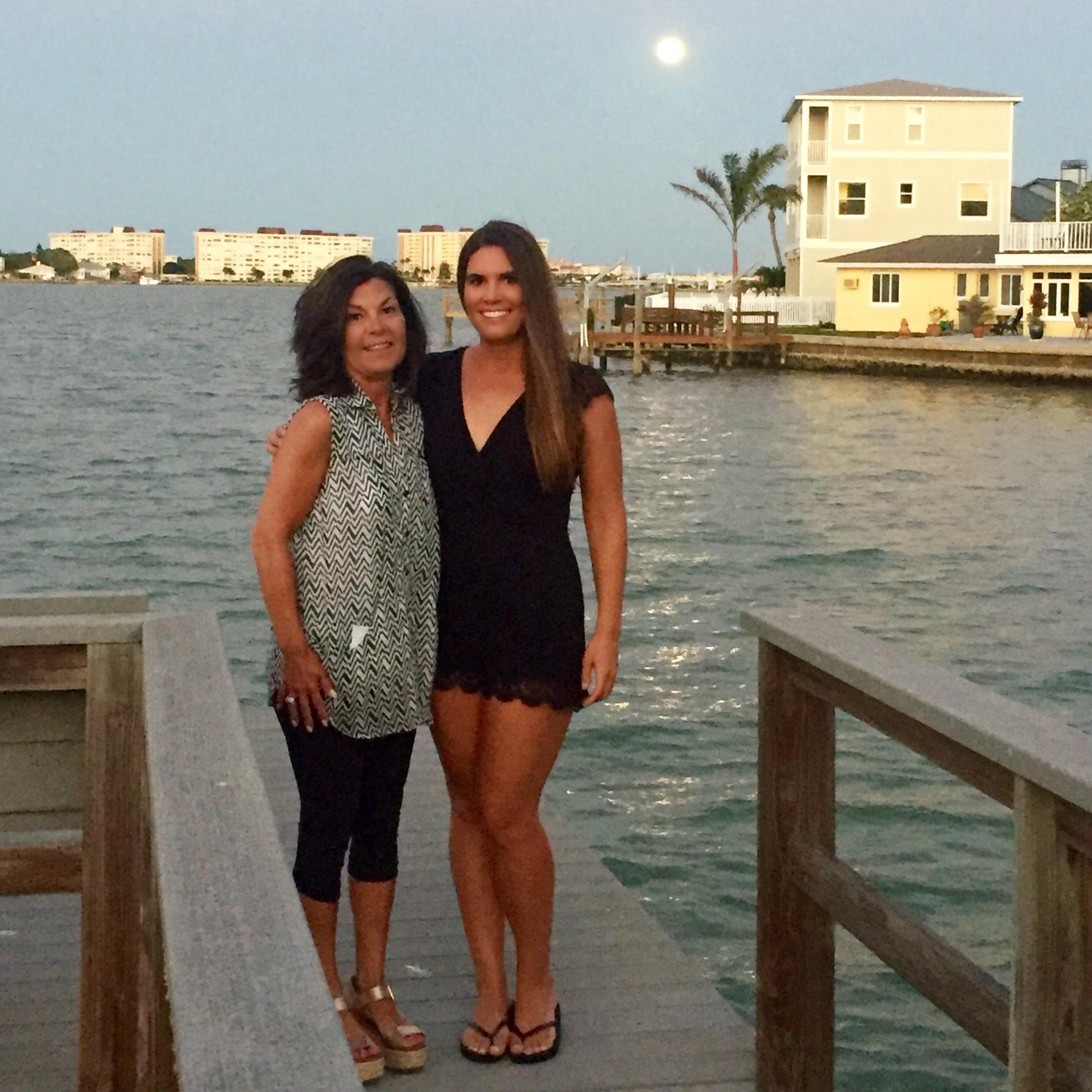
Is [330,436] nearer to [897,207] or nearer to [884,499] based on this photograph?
[884,499]

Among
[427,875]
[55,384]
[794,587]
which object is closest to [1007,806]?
[427,875]

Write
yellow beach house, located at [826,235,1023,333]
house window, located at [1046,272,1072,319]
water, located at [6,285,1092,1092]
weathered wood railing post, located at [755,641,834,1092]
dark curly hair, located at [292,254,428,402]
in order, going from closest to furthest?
weathered wood railing post, located at [755,641,834,1092] → dark curly hair, located at [292,254,428,402] → water, located at [6,285,1092,1092] → house window, located at [1046,272,1072,319] → yellow beach house, located at [826,235,1023,333]

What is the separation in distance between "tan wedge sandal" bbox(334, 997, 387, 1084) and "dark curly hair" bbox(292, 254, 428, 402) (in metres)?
1.34

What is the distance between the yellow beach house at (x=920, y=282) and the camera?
197 feet

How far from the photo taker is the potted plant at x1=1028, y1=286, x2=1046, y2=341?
54.5 metres

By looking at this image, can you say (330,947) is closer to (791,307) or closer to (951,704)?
(951,704)

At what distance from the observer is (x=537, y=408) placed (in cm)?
372

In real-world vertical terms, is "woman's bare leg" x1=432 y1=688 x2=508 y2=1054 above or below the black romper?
below

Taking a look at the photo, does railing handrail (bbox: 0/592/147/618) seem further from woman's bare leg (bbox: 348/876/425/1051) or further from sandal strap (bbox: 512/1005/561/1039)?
sandal strap (bbox: 512/1005/561/1039)

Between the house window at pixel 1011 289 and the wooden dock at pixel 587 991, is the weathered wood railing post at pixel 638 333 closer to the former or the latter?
the house window at pixel 1011 289

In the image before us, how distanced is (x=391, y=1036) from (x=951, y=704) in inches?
68.7

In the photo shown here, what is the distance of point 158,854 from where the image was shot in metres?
2.15

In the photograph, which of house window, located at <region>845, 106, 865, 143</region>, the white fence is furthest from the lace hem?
house window, located at <region>845, 106, 865, 143</region>

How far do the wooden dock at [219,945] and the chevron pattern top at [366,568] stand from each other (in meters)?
0.27
